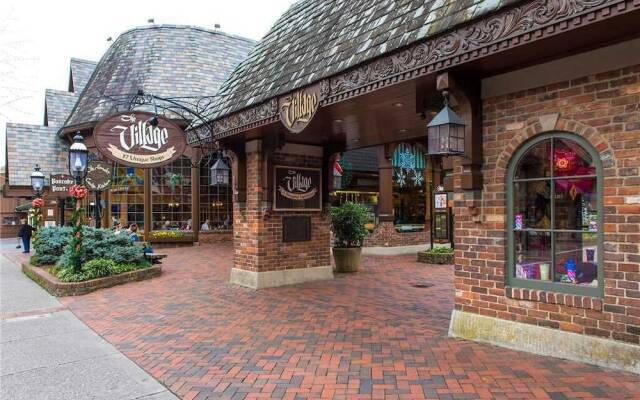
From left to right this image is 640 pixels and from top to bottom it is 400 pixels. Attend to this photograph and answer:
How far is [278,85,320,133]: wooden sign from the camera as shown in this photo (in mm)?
6230

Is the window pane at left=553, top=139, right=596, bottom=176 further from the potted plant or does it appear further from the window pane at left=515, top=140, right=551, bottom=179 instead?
the potted plant

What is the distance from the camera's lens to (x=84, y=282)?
955 centimetres

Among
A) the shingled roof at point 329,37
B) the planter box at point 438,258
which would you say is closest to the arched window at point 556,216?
the shingled roof at point 329,37

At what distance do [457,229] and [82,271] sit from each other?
27.1ft

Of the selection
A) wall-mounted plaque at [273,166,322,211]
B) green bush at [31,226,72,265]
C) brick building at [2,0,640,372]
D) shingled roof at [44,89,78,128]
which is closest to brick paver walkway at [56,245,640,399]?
brick building at [2,0,640,372]

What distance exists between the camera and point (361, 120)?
24.3 ft

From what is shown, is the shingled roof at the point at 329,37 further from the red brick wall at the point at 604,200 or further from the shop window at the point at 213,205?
the shop window at the point at 213,205

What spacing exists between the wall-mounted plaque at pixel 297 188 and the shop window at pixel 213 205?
1131 cm

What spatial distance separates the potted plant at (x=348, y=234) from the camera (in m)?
11.4

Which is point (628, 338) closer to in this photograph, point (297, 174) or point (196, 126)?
point (297, 174)

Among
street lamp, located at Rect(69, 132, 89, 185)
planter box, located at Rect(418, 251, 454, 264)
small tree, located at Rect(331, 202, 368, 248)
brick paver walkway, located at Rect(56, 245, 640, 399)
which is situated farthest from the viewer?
planter box, located at Rect(418, 251, 454, 264)

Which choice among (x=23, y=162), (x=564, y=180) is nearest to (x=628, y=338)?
(x=564, y=180)

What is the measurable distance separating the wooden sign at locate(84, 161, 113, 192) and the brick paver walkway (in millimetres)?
6233

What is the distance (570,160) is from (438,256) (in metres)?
8.81
